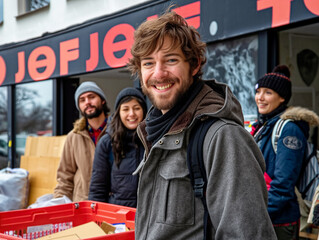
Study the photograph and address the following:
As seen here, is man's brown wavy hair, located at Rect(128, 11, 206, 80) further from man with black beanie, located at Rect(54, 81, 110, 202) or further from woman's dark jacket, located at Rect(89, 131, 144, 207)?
man with black beanie, located at Rect(54, 81, 110, 202)

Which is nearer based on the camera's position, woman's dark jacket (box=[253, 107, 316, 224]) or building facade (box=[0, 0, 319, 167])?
woman's dark jacket (box=[253, 107, 316, 224])

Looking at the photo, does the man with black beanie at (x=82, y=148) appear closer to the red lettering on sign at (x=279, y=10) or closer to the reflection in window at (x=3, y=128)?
the red lettering on sign at (x=279, y=10)

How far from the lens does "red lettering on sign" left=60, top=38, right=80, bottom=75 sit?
7.65m

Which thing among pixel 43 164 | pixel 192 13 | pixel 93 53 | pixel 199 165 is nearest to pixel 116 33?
pixel 93 53

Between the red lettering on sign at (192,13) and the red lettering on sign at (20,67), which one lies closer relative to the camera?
the red lettering on sign at (192,13)

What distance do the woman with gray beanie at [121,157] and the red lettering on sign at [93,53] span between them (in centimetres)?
363

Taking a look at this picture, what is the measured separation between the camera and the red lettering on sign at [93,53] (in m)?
7.14

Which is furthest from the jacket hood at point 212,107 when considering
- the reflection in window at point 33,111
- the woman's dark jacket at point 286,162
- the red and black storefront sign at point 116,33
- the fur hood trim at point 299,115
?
the reflection in window at point 33,111

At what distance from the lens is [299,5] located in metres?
4.04

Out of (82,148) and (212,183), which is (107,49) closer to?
(82,148)

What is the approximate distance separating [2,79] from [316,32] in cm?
704

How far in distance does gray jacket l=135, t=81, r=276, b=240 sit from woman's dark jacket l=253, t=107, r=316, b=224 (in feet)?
4.45

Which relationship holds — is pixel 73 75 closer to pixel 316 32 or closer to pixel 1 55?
pixel 1 55

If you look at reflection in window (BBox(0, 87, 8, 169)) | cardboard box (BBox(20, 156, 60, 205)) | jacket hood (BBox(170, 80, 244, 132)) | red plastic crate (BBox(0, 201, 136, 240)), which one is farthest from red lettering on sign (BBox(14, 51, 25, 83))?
jacket hood (BBox(170, 80, 244, 132))
